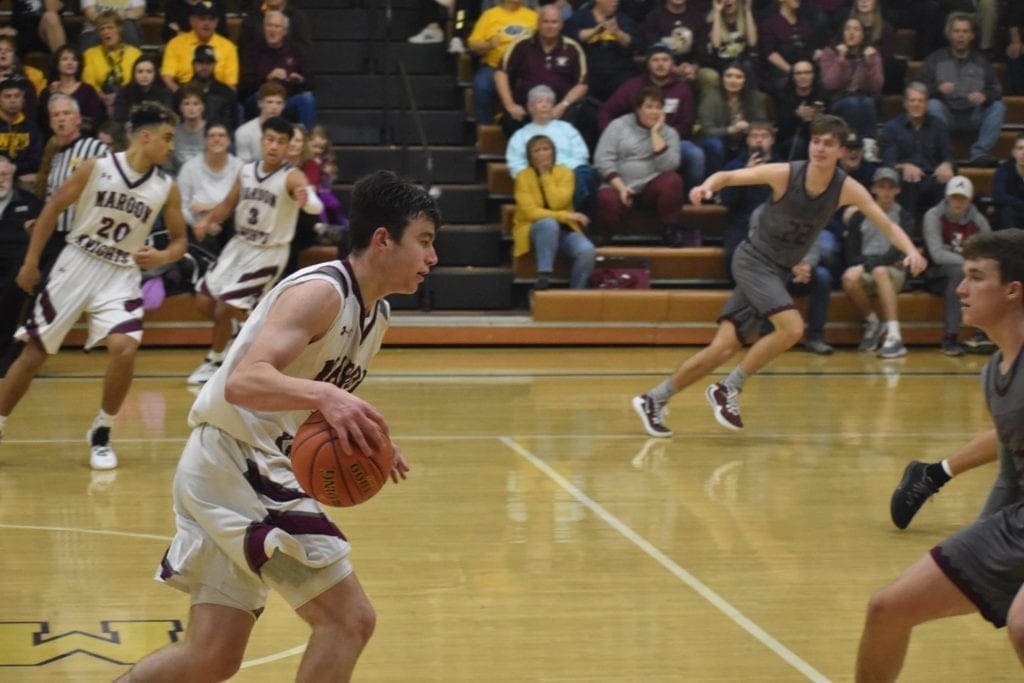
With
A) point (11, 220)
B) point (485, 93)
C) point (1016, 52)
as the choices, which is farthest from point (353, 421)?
point (1016, 52)

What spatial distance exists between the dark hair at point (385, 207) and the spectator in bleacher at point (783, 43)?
10.9 metres

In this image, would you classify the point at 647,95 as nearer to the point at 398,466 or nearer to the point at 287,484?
the point at 287,484

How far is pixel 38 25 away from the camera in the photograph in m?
13.9

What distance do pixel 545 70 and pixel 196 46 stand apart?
10.0ft

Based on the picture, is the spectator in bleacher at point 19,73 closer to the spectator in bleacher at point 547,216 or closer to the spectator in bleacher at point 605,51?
the spectator in bleacher at point 547,216

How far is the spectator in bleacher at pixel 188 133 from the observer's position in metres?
12.4

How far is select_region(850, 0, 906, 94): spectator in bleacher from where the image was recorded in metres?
14.6

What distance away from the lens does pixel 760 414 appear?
31.9 feet

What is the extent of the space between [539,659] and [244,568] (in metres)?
1.51

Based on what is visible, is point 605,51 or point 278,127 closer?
point 278,127

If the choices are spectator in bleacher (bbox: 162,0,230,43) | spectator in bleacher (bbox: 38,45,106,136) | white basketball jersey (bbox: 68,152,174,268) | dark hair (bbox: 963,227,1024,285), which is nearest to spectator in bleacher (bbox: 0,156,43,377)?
spectator in bleacher (bbox: 38,45,106,136)

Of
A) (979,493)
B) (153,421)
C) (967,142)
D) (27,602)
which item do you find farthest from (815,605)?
(967,142)

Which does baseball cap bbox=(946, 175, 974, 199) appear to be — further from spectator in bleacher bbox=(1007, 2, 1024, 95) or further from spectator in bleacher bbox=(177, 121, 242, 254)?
spectator in bleacher bbox=(177, 121, 242, 254)

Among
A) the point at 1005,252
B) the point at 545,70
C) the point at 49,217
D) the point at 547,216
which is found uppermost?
the point at 1005,252
